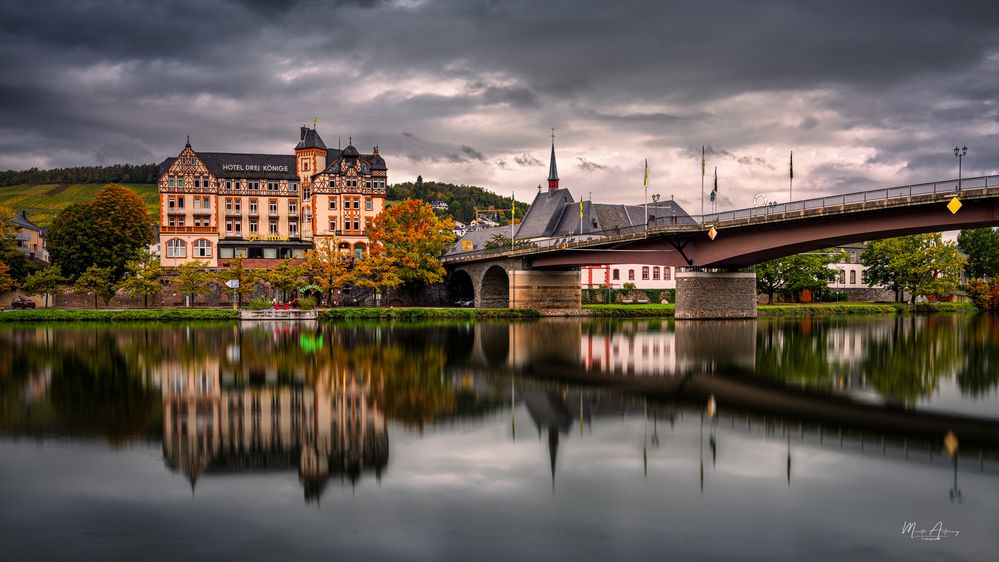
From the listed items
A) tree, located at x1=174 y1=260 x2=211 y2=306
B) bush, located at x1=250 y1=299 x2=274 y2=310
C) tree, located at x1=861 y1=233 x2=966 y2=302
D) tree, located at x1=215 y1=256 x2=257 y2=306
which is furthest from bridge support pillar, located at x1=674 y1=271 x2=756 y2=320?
tree, located at x1=174 y1=260 x2=211 y2=306

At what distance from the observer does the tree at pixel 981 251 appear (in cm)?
11604

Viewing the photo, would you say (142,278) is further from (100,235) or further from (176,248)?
(176,248)

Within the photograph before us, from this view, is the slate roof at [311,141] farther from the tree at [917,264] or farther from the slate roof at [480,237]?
the tree at [917,264]

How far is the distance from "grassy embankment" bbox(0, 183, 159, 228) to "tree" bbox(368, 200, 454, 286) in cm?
8437

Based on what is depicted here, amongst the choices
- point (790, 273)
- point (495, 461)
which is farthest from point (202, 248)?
point (495, 461)

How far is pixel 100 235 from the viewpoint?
80500 millimetres

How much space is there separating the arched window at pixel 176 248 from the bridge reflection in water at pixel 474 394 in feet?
152

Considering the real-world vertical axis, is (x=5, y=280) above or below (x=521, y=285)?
above

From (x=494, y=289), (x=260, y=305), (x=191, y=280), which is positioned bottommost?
(x=260, y=305)

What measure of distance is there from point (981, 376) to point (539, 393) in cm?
1655

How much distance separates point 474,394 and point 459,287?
221 ft

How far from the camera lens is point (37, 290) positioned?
72.6 m

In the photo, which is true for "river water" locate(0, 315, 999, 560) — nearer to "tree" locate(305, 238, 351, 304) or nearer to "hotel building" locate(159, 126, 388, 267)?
"tree" locate(305, 238, 351, 304)

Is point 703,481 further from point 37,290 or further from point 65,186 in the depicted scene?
point 65,186
